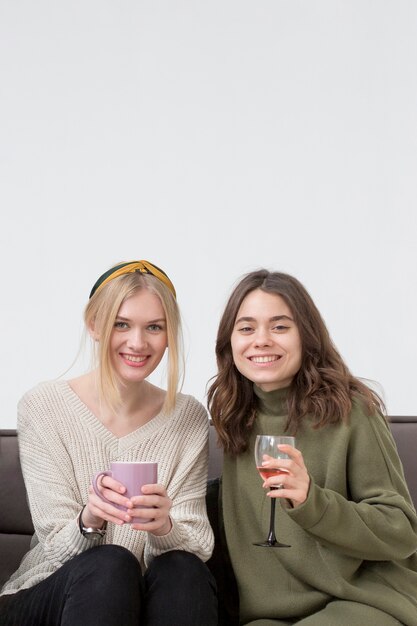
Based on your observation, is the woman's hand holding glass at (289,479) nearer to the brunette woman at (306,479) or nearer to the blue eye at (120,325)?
the brunette woman at (306,479)

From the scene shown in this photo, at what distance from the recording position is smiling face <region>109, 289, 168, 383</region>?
2.31 m

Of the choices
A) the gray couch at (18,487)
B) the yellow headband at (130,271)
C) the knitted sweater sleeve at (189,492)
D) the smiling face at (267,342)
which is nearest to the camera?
the knitted sweater sleeve at (189,492)

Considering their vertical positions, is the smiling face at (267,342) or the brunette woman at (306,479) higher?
the smiling face at (267,342)

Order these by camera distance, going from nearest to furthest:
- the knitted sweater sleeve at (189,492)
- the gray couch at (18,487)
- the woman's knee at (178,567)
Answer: the woman's knee at (178,567) → the knitted sweater sleeve at (189,492) → the gray couch at (18,487)

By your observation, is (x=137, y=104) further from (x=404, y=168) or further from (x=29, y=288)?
(x=404, y=168)

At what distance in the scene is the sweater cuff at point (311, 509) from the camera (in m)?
2.00

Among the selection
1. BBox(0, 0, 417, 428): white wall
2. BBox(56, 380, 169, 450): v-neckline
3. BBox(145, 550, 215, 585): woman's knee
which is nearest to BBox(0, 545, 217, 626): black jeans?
BBox(145, 550, 215, 585): woman's knee

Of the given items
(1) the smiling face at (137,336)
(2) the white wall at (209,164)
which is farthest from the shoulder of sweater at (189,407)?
(2) the white wall at (209,164)

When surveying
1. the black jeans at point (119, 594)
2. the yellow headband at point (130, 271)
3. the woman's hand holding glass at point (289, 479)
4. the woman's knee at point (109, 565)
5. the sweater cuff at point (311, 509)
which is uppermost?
the yellow headband at point (130, 271)

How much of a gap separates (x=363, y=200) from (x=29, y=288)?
1342mm

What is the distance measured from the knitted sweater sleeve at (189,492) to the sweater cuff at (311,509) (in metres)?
0.27

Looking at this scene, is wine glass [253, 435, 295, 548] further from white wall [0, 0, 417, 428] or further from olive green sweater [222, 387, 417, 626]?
white wall [0, 0, 417, 428]

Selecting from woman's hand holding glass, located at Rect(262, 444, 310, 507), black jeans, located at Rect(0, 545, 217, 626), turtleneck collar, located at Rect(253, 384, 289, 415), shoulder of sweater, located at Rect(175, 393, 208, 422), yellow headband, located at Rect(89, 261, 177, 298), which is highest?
yellow headband, located at Rect(89, 261, 177, 298)

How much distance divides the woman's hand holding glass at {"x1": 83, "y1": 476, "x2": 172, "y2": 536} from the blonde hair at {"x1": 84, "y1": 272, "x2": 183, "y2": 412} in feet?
1.28
